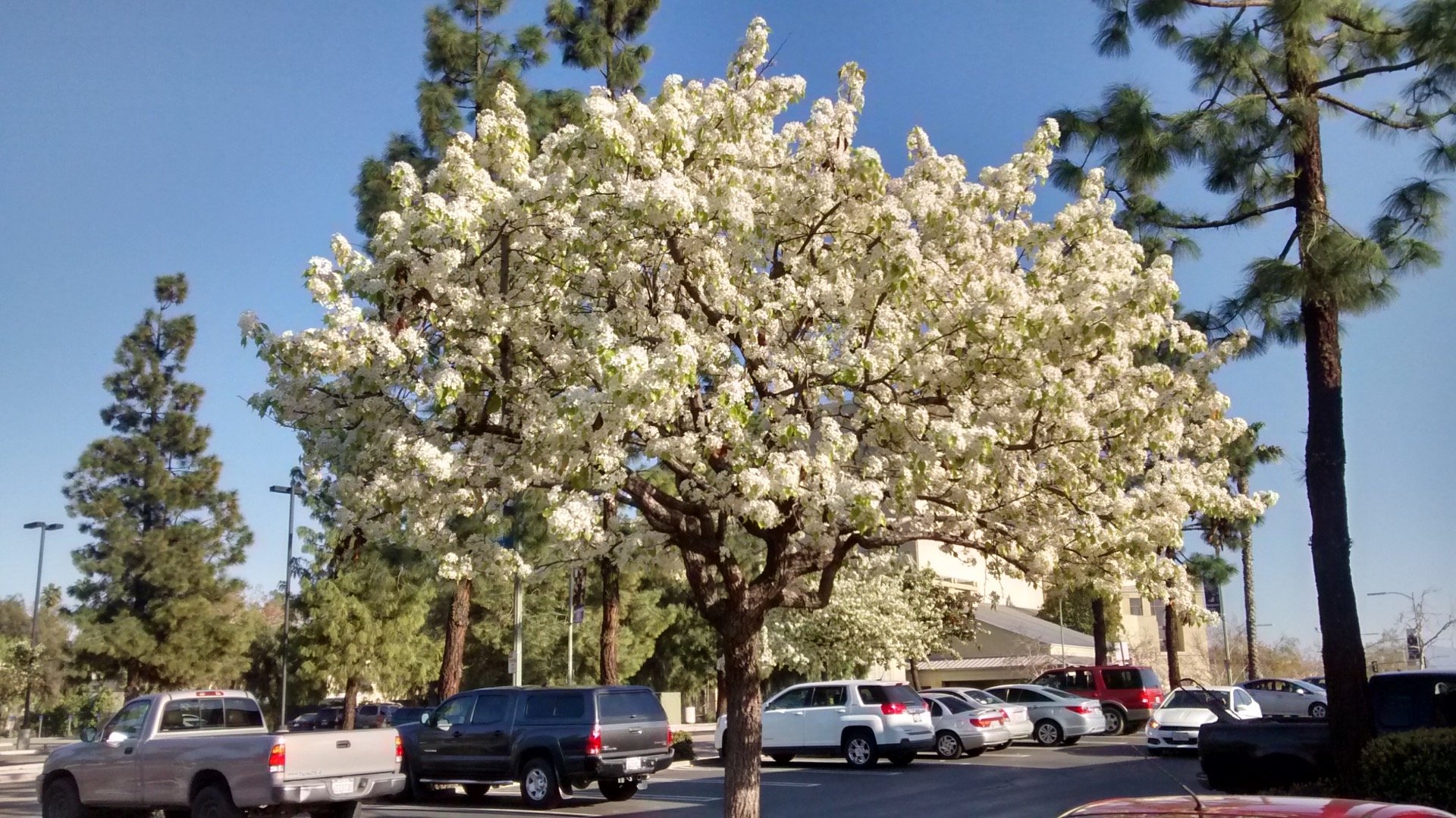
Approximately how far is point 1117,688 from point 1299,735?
59.8ft

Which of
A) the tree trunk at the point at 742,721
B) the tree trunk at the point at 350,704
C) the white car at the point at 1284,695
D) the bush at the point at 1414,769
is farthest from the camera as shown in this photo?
the tree trunk at the point at 350,704

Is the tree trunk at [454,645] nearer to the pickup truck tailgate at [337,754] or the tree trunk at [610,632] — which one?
the tree trunk at [610,632]

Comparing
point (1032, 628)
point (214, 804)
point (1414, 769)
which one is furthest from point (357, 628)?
point (1414, 769)

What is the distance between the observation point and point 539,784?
1827cm

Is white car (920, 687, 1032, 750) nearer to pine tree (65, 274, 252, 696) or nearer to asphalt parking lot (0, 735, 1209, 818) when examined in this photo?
asphalt parking lot (0, 735, 1209, 818)

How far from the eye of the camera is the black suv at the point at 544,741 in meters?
18.1

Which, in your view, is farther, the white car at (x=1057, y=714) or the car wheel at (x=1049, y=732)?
the car wheel at (x=1049, y=732)

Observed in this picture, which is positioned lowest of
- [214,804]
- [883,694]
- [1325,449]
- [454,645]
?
[214,804]

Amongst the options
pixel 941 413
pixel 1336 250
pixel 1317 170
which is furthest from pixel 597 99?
pixel 1317 170

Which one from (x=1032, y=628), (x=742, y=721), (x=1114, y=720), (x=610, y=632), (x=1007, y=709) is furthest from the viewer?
(x=1032, y=628)

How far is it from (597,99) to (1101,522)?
606cm

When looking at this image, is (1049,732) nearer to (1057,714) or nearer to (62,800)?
(1057,714)

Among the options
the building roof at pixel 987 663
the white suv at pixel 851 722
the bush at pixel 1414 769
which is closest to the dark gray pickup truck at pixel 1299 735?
the bush at pixel 1414 769

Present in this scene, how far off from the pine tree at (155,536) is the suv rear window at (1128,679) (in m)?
27.4
